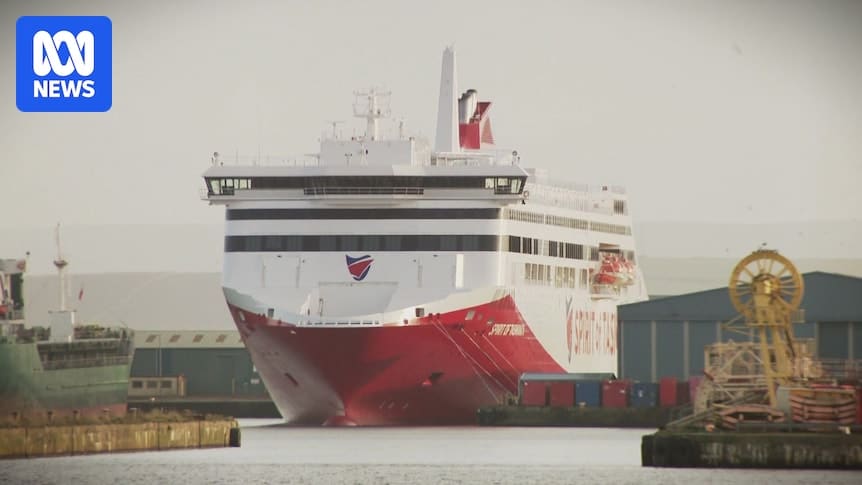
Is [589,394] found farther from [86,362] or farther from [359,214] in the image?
[86,362]

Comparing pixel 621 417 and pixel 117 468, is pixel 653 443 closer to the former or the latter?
pixel 117 468

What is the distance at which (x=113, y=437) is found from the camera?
73312 millimetres

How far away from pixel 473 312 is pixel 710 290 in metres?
7.35

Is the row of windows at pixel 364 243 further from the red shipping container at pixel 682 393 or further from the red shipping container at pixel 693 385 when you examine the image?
the red shipping container at pixel 693 385

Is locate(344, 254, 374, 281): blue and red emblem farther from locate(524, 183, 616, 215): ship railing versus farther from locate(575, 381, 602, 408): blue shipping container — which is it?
locate(575, 381, 602, 408): blue shipping container

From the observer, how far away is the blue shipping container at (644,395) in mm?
85438

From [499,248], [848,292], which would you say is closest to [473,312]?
[499,248]

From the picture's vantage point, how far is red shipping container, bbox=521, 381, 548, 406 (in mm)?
86750

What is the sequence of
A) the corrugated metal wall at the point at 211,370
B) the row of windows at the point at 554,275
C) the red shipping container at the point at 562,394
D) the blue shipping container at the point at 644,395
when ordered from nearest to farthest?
the blue shipping container at the point at 644,395
the red shipping container at the point at 562,394
the row of windows at the point at 554,275
the corrugated metal wall at the point at 211,370

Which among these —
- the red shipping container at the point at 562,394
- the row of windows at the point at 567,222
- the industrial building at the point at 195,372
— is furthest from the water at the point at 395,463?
the industrial building at the point at 195,372

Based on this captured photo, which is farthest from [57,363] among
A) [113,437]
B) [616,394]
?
[113,437]

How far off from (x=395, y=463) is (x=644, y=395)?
53.2ft

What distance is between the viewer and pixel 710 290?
85875 millimetres

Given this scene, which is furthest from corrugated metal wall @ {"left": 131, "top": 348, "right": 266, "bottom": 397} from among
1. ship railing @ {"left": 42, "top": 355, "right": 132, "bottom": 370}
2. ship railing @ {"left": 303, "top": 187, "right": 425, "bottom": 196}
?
ship railing @ {"left": 303, "top": 187, "right": 425, "bottom": 196}
